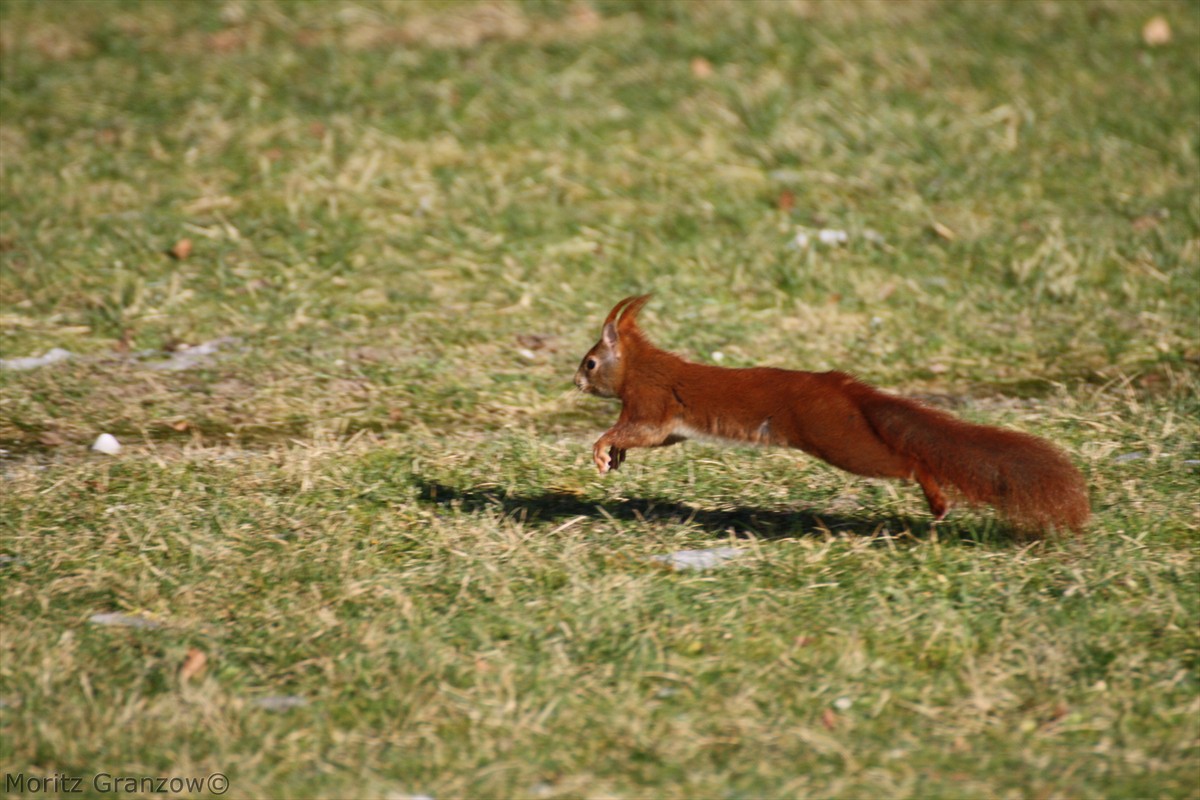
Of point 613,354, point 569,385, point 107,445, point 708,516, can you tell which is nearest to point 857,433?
point 708,516

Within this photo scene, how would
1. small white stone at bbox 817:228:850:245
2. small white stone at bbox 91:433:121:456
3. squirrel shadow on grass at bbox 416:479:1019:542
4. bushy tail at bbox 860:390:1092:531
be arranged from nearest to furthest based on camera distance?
bushy tail at bbox 860:390:1092:531 → squirrel shadow on grass at bbox 416:479:1019:542 → small white stone at bbox 91:433:121:456 → small white stone at bbox 817:228:850:245

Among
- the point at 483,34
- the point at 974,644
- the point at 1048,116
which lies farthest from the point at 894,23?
the point at 974,644

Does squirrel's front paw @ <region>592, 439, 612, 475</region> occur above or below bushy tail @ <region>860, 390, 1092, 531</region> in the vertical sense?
below

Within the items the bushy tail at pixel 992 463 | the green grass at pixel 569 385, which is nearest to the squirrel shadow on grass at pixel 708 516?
the green grass at pixel 569 385

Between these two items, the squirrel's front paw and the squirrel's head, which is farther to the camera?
the squirrel's head

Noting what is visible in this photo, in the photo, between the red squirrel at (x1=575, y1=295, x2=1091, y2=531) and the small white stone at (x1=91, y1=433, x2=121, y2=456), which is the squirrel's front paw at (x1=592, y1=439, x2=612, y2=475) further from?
the small white stone at (x1=91, y1=433, x2=121, y2=456)

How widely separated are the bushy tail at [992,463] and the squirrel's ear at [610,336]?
33.7 inches

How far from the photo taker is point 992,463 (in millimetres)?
3758

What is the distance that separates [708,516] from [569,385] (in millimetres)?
1405

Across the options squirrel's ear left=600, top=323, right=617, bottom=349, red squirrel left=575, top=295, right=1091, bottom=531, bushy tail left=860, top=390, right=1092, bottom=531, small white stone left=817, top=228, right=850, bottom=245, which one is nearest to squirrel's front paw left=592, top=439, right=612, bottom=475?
red squirrel left=575, top=295, right=1091, bottom=531

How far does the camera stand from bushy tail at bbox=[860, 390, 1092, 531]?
3725mm

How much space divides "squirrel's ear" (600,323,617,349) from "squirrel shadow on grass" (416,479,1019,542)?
1.66 ft

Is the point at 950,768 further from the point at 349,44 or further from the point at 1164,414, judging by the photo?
the point at 349,44

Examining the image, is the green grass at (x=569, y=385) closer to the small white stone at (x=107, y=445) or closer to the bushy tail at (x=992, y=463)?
the small white stone at (x=107, y=445)
